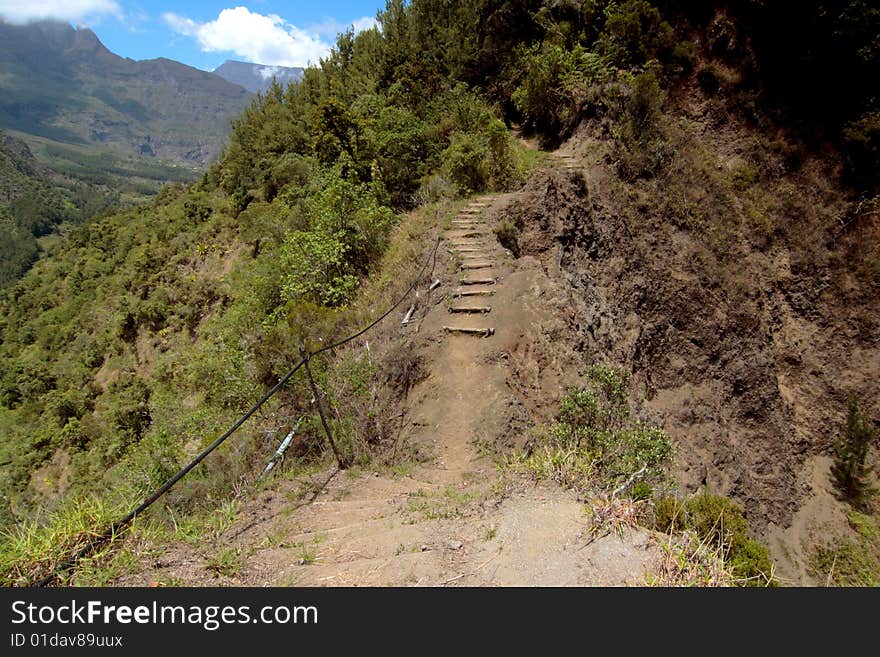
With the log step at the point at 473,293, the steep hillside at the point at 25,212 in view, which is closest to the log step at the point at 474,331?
the log step at the point at 473,293

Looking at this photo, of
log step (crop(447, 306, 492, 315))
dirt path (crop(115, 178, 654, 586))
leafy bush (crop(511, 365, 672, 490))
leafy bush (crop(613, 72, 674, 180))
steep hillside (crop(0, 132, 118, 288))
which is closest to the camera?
dirt path (crop(115, 178, 654, 586))

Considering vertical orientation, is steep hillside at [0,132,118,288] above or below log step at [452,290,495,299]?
above

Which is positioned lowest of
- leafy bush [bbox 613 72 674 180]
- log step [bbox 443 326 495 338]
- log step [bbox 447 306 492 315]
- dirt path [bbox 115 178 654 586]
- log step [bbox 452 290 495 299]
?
dirt path [bbox 115 178 654 586]

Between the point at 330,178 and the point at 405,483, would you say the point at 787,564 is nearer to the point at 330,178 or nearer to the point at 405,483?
the point at 405,483

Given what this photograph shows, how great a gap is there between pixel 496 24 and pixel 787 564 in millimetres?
20876

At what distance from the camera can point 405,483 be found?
5.16 meters

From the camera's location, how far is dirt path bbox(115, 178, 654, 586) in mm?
3219

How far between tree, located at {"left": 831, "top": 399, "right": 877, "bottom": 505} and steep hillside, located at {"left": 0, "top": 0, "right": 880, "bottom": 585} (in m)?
0.07

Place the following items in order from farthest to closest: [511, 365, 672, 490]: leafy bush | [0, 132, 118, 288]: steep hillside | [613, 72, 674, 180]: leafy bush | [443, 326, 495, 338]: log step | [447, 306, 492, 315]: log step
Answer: [0, 132, 118, 288]: steep hillside
[613, 72, 674, 180]: leafy bush
[447, 306, 492, 315]: log step
[443, 326, 495, 338]: log step
[511, 365, 672, 490]: leafy bush

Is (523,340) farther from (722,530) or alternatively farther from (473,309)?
(722,530)

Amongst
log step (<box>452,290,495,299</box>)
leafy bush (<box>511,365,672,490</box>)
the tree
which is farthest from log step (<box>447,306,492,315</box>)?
the tree

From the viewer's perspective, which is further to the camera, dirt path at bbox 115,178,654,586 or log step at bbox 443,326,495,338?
log step at bbox 443,326,495,338

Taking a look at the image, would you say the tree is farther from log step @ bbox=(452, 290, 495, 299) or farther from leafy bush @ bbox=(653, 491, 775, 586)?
log step @ bbox=(452, 290, 495, 299)
